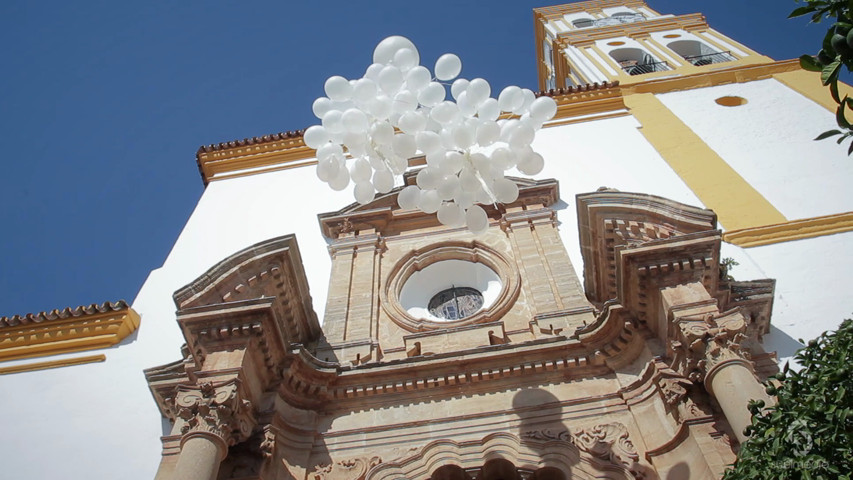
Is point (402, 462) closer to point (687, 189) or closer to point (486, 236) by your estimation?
point (486, 236)

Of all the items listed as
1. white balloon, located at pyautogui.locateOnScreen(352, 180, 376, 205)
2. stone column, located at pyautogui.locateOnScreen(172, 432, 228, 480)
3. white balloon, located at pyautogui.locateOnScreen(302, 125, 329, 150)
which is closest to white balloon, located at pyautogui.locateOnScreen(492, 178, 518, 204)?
white balloon, located at pyautogui.locateOnScreen(352, 180, 376, 205)

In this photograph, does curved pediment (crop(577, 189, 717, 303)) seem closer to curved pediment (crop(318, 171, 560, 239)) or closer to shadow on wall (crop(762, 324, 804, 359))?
shadow on wall (crop(762, 324, 804, 359))

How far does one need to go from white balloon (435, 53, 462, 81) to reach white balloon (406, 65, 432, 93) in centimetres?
21

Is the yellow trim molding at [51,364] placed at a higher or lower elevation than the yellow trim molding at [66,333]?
lower

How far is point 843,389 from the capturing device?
10.2 ft

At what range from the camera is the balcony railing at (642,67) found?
16.0 meters

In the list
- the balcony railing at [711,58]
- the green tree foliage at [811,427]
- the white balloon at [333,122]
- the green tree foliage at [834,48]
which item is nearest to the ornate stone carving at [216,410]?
the white balloon at [333,122]

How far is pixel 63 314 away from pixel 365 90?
19.9 feet

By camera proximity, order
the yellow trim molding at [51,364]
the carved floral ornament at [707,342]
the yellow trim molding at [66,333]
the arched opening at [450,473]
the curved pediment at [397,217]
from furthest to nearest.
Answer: the curved pediment at [397,217], the yellow trim molding at [66,333], the yellow trim molding at [51,364], the arched opening at [450,473], the carved floral ornament at [707,342]

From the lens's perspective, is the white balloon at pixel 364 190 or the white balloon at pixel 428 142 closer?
the white balloon at pixel 428 142

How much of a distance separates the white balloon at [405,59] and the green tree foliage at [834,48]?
10.3ft

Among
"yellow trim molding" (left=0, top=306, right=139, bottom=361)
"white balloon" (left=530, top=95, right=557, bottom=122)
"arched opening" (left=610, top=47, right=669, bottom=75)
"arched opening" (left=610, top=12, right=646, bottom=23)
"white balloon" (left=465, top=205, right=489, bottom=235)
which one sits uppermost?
"arched opening" (left=610, top=12, right=646, bottom=23)

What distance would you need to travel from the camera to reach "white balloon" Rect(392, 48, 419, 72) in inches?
222

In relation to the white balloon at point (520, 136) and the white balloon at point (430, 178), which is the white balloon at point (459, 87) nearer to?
the white balloon at point (520, 136)
